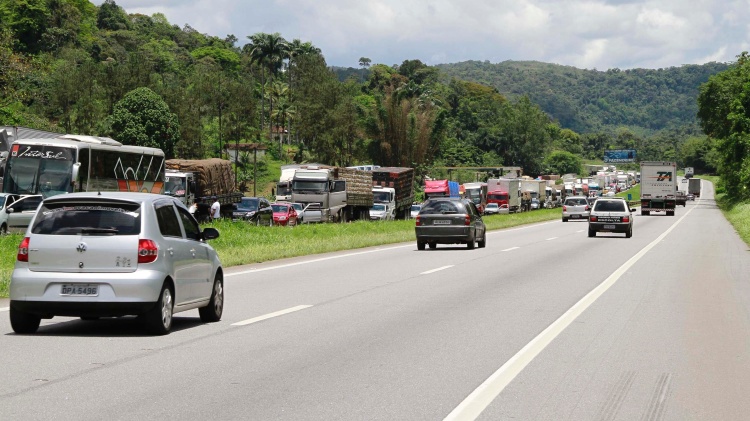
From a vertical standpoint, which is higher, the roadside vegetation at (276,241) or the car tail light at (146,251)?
the car tail light at (146,251)

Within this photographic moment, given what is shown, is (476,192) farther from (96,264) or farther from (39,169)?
(96,264)

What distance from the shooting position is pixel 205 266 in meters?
13.2

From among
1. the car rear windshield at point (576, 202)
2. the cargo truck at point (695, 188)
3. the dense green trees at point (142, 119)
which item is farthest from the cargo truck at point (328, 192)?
the cargo truck at point (695, 188)

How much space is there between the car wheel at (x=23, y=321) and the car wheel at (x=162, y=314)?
4.37ft

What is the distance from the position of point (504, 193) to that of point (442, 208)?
210 ft

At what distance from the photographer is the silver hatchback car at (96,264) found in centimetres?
1138

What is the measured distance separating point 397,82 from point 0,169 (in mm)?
138049

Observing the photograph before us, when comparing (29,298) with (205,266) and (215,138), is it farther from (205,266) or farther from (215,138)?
(215,138)

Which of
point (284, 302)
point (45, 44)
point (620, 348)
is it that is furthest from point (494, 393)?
point (45, 44)

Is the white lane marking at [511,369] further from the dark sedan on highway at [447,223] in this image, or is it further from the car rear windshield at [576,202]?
the car rear windshield at [576,202]

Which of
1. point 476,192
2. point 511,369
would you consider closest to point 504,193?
point 476,192

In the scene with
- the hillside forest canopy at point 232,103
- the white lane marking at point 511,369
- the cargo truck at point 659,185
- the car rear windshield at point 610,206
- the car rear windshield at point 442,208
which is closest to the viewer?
the white lane marking at point 511,369

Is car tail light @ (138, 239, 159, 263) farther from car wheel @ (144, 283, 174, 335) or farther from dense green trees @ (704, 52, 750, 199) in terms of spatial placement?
dense green trees @ (704, 52, 750, 199)

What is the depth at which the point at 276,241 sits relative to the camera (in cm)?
3334
